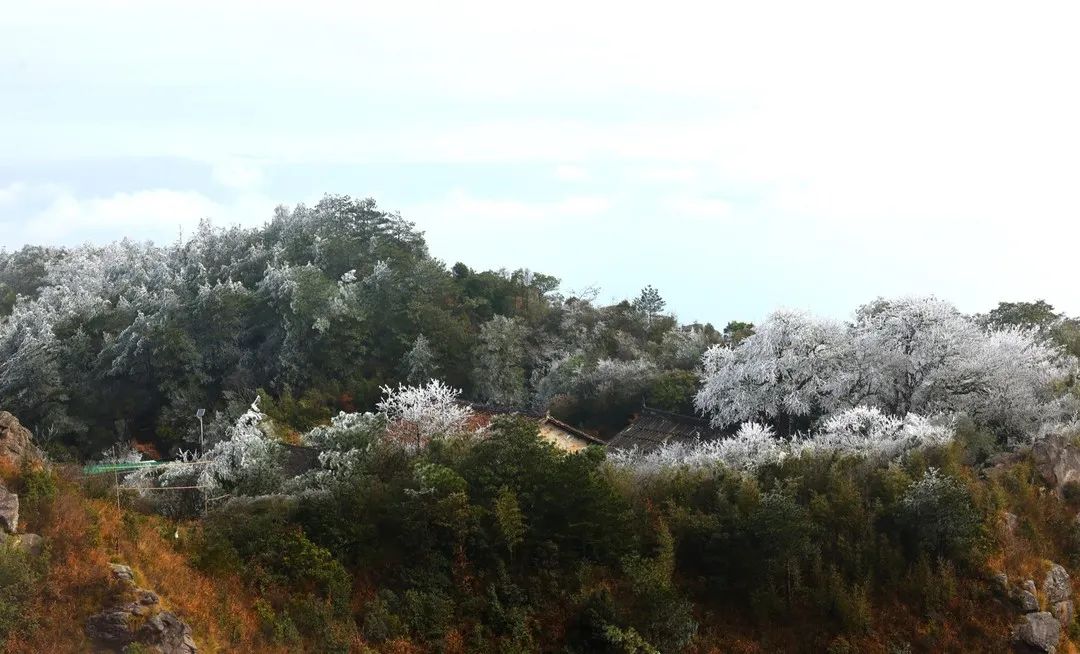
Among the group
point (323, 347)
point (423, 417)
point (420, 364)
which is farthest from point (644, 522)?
point (323, 347)

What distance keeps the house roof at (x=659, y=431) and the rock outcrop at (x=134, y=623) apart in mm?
13661

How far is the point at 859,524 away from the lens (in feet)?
62.4

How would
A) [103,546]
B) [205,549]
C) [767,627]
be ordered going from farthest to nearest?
1. [767,627]
2. [205,549]
3. [103,546]

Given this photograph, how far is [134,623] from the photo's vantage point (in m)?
14.4

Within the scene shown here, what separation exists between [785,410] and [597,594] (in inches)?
368

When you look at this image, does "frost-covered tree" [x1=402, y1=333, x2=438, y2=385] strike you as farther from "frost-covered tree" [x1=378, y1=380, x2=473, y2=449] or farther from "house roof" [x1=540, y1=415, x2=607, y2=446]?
"frost-covered tree" [x1=378, y1=380, x2=473, y2=449]

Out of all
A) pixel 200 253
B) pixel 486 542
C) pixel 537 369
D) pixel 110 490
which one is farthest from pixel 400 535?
pixel 200 253

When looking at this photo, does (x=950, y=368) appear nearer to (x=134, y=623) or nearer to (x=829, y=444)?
(x=829, y=444)

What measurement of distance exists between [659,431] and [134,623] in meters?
16.1

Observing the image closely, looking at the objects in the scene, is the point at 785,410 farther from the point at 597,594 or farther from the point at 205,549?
the point at 205,549

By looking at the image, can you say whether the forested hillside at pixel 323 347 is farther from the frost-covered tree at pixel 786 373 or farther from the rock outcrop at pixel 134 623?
the rock outcrop at pixel 134 623

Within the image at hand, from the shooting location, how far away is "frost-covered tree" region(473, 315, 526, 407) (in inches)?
1375

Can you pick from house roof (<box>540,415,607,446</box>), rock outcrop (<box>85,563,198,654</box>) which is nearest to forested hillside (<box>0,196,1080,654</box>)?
rock outcrop (<box>85,563,198,654</box>)

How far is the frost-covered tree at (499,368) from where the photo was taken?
34.9m
